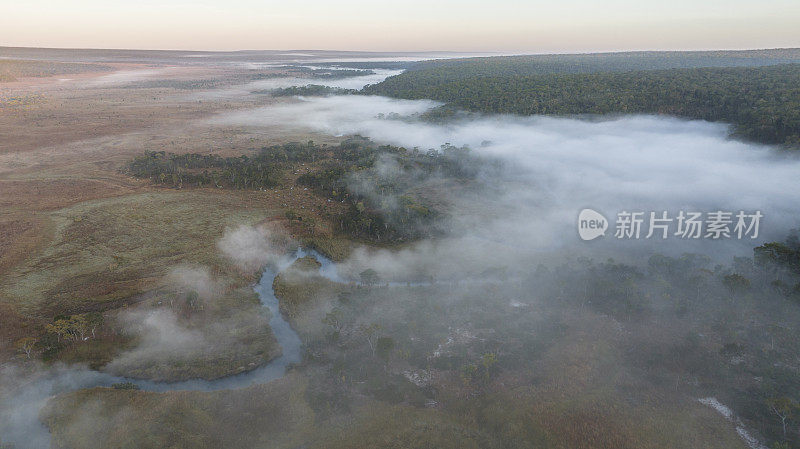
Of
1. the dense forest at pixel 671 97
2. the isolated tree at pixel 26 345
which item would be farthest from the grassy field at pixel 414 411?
the dense forest at pixel 671 97

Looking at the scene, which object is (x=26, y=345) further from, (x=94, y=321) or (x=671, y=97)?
(x=671, y=97)

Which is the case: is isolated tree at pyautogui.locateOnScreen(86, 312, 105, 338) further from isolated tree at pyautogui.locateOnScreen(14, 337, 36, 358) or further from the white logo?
the white logo

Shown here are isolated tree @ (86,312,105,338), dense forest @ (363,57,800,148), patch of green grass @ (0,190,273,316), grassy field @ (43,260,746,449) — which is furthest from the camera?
dense forest @ (363,57,800,148)

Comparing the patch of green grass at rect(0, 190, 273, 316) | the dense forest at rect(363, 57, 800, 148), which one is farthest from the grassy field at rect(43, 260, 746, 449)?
the dense forest at rect(363, 57, 800, 148)

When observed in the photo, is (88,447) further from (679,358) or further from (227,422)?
(679,358)

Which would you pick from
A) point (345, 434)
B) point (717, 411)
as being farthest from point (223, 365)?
point (717, 411)
